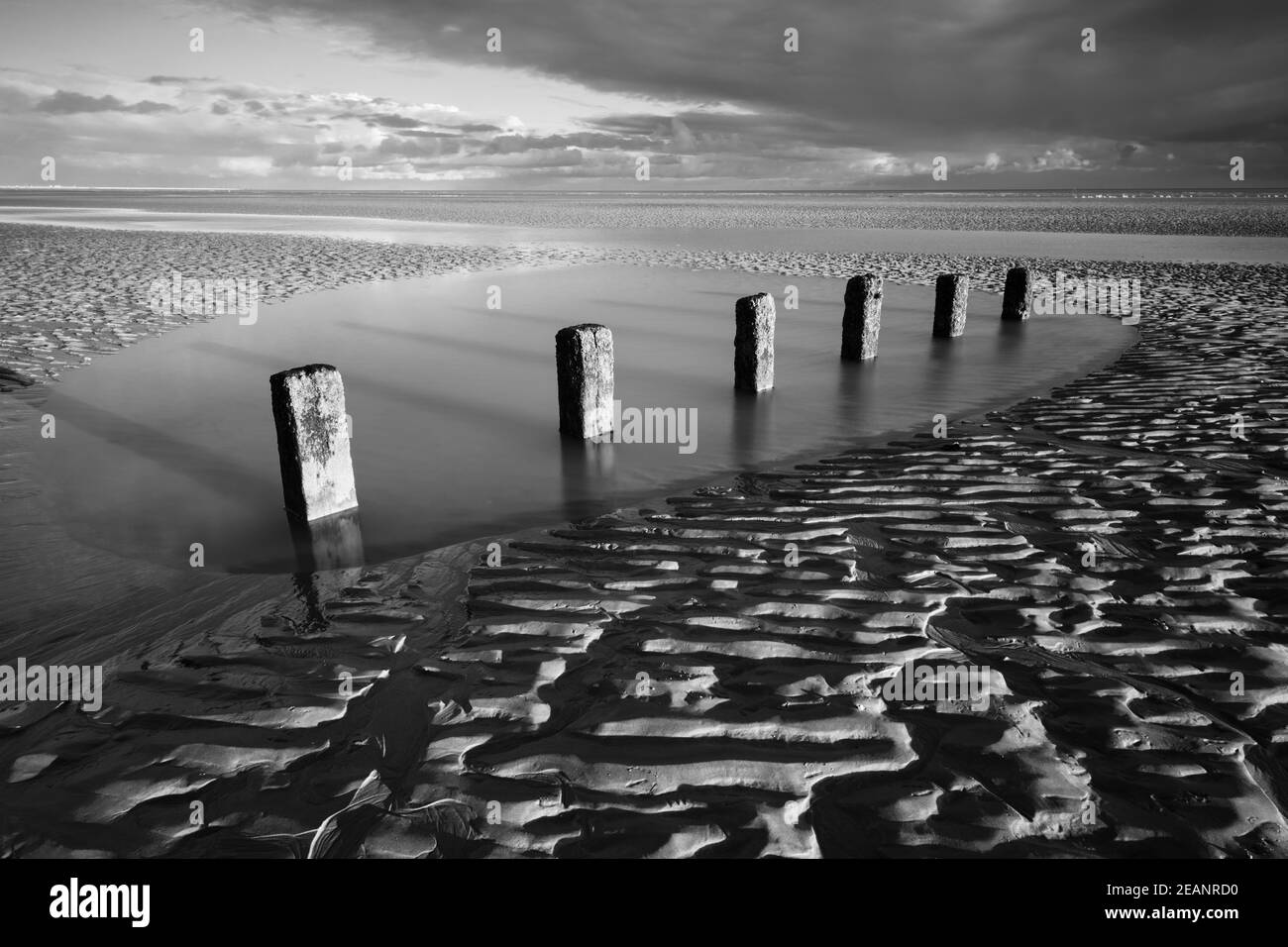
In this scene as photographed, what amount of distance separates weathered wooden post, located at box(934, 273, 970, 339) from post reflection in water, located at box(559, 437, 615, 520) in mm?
7176

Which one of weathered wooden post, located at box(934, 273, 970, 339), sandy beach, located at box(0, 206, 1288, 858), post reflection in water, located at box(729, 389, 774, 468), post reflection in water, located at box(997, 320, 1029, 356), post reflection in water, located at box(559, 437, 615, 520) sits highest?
weathered wooden post, located at box(934, 273, 970, 339)

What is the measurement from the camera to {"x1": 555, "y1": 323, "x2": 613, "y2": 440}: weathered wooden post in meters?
6.85

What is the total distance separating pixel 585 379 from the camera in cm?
708

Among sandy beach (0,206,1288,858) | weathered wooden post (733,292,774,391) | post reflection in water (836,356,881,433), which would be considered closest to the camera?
sandy beach (0,206,1288,858)

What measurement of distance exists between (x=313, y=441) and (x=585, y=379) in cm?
252

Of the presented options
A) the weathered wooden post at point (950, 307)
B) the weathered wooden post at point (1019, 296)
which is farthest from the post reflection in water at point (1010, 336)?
the weathered wooden post at point (950, 307)

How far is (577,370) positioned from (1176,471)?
475 cm

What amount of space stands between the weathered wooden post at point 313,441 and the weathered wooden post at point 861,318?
7.05 metres

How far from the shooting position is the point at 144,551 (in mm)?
5004

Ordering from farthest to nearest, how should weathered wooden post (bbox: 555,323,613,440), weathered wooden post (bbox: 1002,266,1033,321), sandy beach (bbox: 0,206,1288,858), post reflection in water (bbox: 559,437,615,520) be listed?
weathered wooden post (bbox: 1002,266,1033,321) < weathered wooden post (bbox: 555,323,613,440) < post reflection in water (bbox: 559,437,615,520) < sandy beach (bbox: 0,206,1288,858)

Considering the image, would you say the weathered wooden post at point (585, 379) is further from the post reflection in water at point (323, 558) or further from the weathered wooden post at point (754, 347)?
the post reflection in water at point (323, 558)

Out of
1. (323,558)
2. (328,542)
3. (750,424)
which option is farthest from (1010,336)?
(323,558)

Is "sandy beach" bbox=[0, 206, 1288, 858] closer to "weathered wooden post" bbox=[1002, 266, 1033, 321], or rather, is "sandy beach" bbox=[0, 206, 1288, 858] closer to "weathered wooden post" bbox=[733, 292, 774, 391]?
"weathered wooden post" bbox=[733, 292, 774, 391]

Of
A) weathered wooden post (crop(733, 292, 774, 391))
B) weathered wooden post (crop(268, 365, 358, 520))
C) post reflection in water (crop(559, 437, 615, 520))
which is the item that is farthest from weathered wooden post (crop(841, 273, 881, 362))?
weathered wooden post (crop(268, 365, 358, 520))
